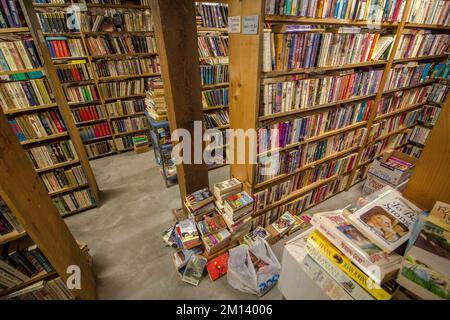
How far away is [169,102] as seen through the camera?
1.55m

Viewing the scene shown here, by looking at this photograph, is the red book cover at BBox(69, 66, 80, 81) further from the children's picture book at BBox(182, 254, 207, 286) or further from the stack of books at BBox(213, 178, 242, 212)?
the children's picture book at BBox(182, 254, 207, 286)

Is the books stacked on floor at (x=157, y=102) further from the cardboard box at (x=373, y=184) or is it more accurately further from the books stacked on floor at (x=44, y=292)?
the cardboard box at (x=373, y=184)

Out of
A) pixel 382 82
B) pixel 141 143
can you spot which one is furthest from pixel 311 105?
pixel 141 143

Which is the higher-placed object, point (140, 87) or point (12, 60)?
point (12, 60)

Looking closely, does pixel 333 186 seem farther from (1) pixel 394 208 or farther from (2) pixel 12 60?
(2) pixel 12 60

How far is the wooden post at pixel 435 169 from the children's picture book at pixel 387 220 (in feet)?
0.18

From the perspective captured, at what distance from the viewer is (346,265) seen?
720 millimetres

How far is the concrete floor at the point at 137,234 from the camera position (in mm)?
1565

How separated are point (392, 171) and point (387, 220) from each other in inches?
72.9

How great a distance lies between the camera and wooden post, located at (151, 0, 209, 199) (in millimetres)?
1265

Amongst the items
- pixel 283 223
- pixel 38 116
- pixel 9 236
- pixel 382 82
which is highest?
pixel 382 82

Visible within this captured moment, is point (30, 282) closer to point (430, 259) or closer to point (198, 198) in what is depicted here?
point (198, 198)

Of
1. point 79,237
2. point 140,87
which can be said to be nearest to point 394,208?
point 79,237
